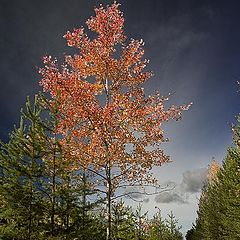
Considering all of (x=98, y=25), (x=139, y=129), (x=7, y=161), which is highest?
(x=98, y=25)

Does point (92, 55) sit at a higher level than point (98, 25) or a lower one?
lower

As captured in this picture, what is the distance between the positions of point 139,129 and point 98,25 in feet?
16.6

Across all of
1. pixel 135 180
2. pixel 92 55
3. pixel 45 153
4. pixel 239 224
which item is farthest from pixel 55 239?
pixel 239 224

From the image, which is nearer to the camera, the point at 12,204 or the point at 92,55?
the point at 92,55

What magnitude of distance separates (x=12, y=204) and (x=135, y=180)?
819 centimetres

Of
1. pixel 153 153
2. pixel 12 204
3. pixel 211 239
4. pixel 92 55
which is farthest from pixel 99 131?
pixel 211 239

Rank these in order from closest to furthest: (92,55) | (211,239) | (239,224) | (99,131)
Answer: (99,131) → (92,55) → (239,224) → (211,239)

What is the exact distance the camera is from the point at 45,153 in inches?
746

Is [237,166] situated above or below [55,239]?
above

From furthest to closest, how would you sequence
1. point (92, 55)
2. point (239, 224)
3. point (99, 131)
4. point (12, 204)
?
1. point (239, 224)
2. point (12, 204)
3. point (92, 55)
4. point (99, 131)

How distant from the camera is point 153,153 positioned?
13.6m

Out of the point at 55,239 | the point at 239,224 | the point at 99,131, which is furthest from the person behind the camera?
the point at 239,224

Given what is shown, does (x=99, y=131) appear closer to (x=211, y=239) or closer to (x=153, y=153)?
(x=153, y=153)

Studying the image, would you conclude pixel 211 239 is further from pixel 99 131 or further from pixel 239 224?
pixel 99 131
